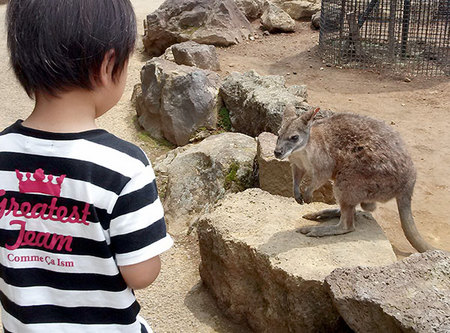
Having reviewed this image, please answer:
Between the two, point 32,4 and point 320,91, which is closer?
point 32,4

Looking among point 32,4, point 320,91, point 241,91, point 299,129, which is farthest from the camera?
point 320,91

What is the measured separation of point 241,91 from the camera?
6527 millimetres

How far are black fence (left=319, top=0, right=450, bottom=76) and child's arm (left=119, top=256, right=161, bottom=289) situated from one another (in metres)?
8.06

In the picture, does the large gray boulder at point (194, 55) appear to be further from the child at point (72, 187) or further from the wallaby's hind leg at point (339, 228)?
the child at point (72, 187)

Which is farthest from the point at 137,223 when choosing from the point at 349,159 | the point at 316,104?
the point at 316,104

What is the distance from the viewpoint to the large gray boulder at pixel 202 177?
4883mm

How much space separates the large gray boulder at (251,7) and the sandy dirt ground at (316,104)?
783 millimetres

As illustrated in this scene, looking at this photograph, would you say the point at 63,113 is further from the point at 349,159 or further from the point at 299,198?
the point at 299,198

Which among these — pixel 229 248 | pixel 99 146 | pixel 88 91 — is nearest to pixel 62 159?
pixel 99 146

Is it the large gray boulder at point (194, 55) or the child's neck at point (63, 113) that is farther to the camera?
the large gray boulder at point (194, 55)

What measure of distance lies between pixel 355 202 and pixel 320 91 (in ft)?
15.4

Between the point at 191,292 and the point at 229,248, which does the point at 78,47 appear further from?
the point at 191,292

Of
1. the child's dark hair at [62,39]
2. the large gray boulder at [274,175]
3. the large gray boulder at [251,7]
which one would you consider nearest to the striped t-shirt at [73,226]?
the child's dark hair at [62,39]

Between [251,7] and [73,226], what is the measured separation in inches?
417
